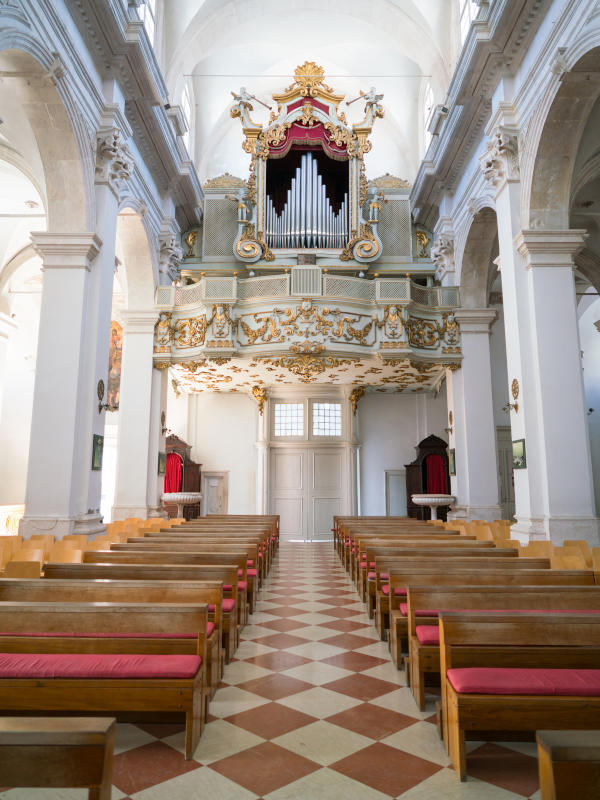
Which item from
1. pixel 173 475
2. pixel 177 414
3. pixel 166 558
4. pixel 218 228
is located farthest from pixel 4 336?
pixel 166 558

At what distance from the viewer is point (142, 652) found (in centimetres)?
313

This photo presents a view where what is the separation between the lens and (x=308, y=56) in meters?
16.5

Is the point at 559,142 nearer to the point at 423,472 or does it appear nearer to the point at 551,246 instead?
the point at 551,246

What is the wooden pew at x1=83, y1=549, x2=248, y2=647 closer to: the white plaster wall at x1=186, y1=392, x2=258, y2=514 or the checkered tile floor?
the checkered tile floor

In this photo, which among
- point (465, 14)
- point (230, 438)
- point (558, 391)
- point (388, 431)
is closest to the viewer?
point (558, 391)

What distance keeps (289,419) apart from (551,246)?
33.2 feet

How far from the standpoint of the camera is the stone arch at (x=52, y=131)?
7.52 metres

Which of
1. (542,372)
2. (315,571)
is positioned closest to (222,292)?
(315,571)

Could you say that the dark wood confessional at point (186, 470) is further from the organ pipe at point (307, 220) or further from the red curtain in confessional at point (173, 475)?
the organ pipe at point (307, 220)

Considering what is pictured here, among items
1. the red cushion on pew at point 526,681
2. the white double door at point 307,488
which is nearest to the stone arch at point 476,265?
the white double door at point 307,488

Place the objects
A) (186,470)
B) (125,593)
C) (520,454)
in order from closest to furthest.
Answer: (125,593) → (520,454) → (186,470)

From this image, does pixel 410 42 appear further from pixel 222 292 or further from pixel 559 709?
pixel 559 709

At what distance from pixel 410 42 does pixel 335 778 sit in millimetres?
15665

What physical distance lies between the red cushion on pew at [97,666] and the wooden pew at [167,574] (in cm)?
158
